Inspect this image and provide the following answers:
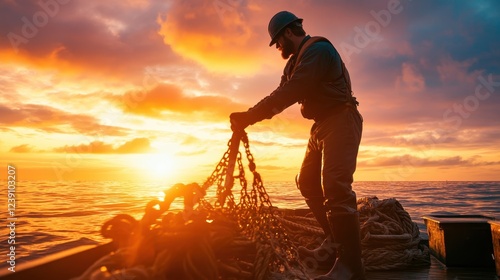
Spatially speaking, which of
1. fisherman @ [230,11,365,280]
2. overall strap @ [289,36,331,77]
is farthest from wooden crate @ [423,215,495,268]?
overall strap @ [289,36,331,77]

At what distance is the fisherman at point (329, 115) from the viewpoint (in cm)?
310

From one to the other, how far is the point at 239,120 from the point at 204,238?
1.33m

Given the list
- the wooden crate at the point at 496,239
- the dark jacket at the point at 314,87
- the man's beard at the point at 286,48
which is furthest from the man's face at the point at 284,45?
the wooden crate at the point at 496,239

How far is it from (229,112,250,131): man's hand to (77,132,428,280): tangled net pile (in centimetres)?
7

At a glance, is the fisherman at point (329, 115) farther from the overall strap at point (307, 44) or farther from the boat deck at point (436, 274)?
the boat deck at point (436, 274)

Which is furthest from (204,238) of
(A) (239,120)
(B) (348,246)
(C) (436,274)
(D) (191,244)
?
(C) (436,274)

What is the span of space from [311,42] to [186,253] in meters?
2.25

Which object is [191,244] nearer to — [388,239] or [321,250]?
[321,250]

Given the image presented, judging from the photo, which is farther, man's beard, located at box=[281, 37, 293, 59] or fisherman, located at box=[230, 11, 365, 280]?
man's beard, located at box=[281, 37, 293, 59]

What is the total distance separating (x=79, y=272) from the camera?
2104 mm

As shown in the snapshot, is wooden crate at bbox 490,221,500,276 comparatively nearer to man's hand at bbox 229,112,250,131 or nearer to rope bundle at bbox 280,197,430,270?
rope bundle at bbox 280,197,430,270

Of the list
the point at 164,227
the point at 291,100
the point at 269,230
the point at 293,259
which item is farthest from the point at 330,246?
the point at 164,227

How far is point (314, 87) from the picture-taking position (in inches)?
128

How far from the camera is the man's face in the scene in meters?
3.55
